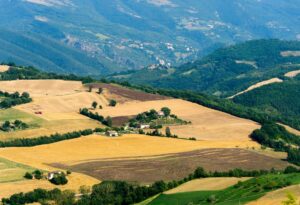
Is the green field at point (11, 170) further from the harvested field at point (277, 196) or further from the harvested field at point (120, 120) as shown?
the harvested field at point (120, 120)

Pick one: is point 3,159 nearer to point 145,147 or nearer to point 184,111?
point 145,147

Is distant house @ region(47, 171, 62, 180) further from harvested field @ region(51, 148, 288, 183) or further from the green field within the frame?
harvested field @ region(51, 148, 288, 183)

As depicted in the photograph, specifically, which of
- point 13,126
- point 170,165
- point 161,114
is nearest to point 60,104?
point 161,114

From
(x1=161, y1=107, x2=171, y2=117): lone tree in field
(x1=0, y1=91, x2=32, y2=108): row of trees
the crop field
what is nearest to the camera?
the crop field

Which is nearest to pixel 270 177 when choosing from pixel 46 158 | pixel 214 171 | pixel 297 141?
pixel 214 171

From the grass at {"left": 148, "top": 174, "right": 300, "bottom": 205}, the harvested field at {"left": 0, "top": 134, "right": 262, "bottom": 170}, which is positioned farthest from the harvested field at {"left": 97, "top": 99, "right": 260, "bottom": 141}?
the grass at {"left": 148, "top": 174, "right": 300, "bottom": 205}

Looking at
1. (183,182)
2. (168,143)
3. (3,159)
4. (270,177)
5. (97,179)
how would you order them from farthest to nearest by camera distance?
1. (168,143)
2. (3,159)
3. (97,179)
4. (183,182)
5. (270,177)

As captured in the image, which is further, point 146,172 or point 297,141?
point 297,141
